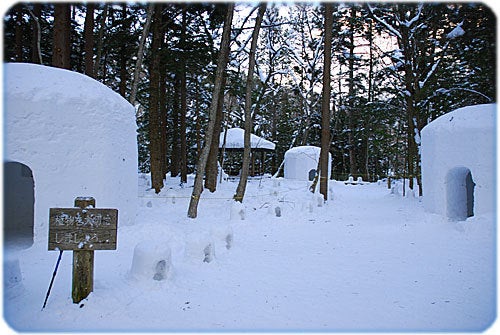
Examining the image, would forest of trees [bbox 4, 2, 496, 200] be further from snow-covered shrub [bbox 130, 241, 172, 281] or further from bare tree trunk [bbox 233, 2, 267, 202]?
snow-covered shrub [bbox 130, 241, 172, 281]

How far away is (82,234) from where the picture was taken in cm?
404

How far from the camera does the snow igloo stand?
827 cm

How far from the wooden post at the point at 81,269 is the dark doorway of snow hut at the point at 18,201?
490 cm

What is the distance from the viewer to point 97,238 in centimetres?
407

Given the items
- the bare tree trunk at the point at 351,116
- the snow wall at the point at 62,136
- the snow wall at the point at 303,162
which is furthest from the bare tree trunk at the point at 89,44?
the bare tree trunk at the point at 351,116

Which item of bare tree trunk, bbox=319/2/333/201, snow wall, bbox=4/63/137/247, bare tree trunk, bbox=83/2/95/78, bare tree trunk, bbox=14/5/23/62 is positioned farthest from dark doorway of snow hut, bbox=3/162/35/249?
bare tree trunk, bbox=319/2/333/201

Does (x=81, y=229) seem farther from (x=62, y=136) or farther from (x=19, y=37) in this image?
(x=19, y=37)

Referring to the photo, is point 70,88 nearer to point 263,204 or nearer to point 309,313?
point 309,313

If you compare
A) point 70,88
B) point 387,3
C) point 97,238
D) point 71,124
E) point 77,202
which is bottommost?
point 97,238

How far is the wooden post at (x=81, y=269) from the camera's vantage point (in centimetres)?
412

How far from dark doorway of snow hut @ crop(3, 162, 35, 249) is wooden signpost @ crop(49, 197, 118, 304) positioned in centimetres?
492

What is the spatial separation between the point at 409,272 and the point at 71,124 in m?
6.76

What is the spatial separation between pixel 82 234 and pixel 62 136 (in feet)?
13.1

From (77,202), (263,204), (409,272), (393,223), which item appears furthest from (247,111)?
(77,202)
